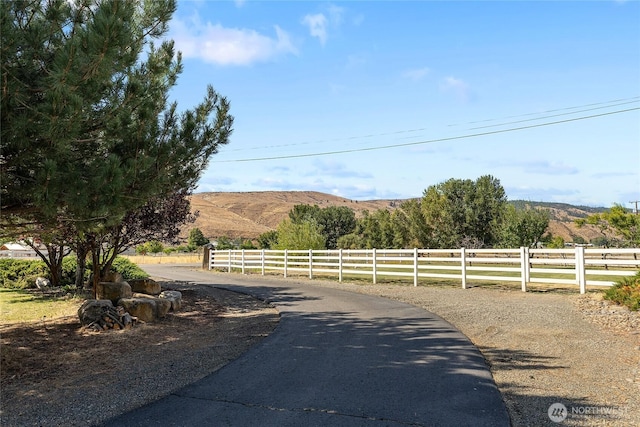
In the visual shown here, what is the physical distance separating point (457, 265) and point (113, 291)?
58.3 ft

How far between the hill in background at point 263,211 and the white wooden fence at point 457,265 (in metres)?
70.6

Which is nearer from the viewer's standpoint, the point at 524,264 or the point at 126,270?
the point at 524,264

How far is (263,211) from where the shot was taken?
129 m

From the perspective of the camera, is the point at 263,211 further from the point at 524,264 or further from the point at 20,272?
the point at 524,264

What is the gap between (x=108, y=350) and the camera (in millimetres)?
7586

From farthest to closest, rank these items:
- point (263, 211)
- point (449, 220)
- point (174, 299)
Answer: point (263, 211), point (449, 220), point (174, 299)

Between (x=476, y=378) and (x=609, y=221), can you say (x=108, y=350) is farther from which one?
(x=609, y=221)

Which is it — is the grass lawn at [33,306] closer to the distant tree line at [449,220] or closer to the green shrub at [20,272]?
the green shrub at [20,272]

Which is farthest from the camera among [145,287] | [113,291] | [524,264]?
[524,264]

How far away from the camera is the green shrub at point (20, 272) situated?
17766 mm

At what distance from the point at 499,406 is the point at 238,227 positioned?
346 ft

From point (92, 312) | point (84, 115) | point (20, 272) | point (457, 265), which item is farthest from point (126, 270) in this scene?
point (457, 265)

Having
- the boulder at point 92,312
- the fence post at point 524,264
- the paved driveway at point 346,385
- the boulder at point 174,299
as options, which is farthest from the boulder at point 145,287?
the fence post at point 524,264

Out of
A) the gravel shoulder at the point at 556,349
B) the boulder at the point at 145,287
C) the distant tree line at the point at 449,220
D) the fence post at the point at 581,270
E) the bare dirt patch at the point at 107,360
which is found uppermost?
the distant tree line at the point at 449,220
